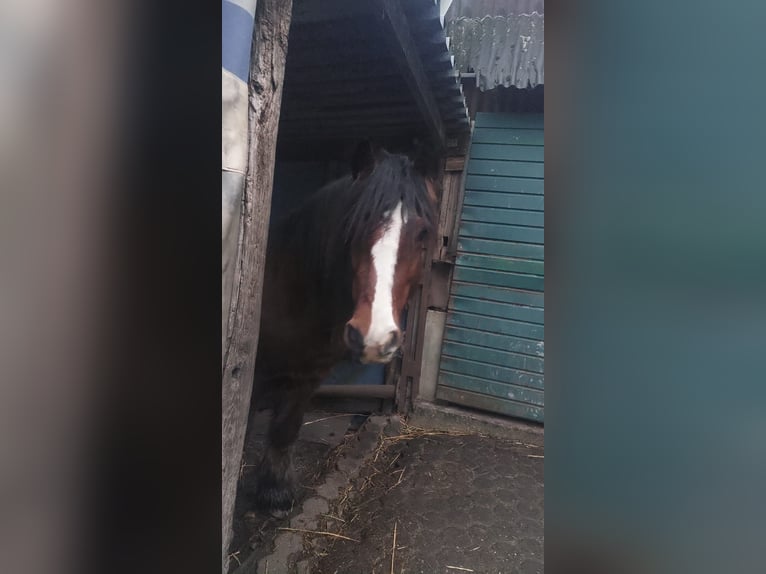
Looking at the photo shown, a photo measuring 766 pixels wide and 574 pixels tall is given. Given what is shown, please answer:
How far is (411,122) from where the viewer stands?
10.6 feet

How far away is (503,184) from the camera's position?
347cm

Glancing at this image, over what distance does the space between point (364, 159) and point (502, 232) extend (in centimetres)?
184

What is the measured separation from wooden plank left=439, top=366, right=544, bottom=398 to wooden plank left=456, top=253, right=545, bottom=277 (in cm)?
89

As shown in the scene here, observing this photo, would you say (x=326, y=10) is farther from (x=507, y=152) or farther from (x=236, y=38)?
(x=507, y=152)

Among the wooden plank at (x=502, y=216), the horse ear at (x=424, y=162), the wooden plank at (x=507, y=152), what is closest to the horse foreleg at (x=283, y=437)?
the horse ear at (x=424, y=162)

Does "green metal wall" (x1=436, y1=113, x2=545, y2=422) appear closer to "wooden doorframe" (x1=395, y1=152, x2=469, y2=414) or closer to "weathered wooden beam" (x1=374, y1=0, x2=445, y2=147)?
"wooden doorframe" (x1=395, y1=152, x2=469, y2=414)

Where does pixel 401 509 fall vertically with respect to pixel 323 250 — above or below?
below

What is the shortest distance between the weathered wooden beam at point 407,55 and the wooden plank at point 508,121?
718mm

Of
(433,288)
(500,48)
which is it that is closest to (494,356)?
(433,288)
